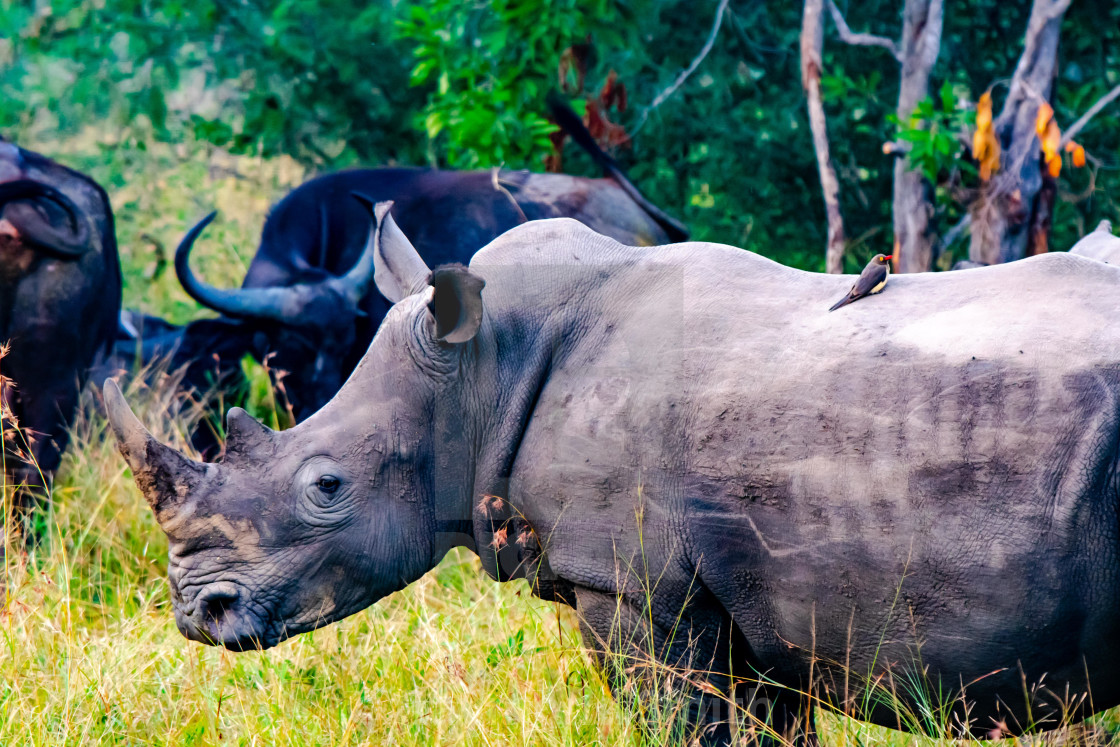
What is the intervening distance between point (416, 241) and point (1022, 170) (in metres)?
3.27

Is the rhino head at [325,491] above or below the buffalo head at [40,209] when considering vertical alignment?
below

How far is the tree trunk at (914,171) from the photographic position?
6.89 meters

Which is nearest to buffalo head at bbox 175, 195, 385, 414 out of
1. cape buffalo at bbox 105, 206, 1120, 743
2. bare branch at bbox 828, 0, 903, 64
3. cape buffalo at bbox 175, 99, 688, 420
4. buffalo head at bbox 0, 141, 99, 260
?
cape buffalo at bbox 175, 99, 688, 420

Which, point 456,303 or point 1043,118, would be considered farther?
point 1043,118

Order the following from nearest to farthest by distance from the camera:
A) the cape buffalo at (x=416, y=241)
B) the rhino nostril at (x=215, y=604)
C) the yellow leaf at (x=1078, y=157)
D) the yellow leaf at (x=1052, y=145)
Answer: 1. the rhino nostril at (x=215, y=604)
2. the yellow leaf at (x=1078, y=157)
3. the yellow leaf at (x=1052, y=145)
4. the cape buffalo at (x=416, y=241)

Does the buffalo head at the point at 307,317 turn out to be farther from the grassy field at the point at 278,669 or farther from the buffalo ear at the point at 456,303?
the buffalo ear at the point at 456,303

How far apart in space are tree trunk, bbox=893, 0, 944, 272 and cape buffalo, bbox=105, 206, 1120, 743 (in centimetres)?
426

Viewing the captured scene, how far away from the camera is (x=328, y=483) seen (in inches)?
117

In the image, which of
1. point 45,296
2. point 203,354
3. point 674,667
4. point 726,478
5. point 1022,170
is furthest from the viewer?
point 203,354

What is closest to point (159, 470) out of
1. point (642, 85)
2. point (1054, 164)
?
point (1054, 164)

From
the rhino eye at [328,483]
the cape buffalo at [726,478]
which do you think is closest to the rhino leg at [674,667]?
the cape buffalo at [726,478]

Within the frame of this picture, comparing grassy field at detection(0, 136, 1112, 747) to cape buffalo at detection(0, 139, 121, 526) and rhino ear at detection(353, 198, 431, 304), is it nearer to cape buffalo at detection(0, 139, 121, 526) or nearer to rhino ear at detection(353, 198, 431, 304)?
cape buffalo at detection(0, 139, 121, 526)

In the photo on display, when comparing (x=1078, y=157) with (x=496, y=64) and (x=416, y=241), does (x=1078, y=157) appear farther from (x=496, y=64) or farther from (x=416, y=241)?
(x=416, y=241)

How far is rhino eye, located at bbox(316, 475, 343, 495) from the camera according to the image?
2.96 m
